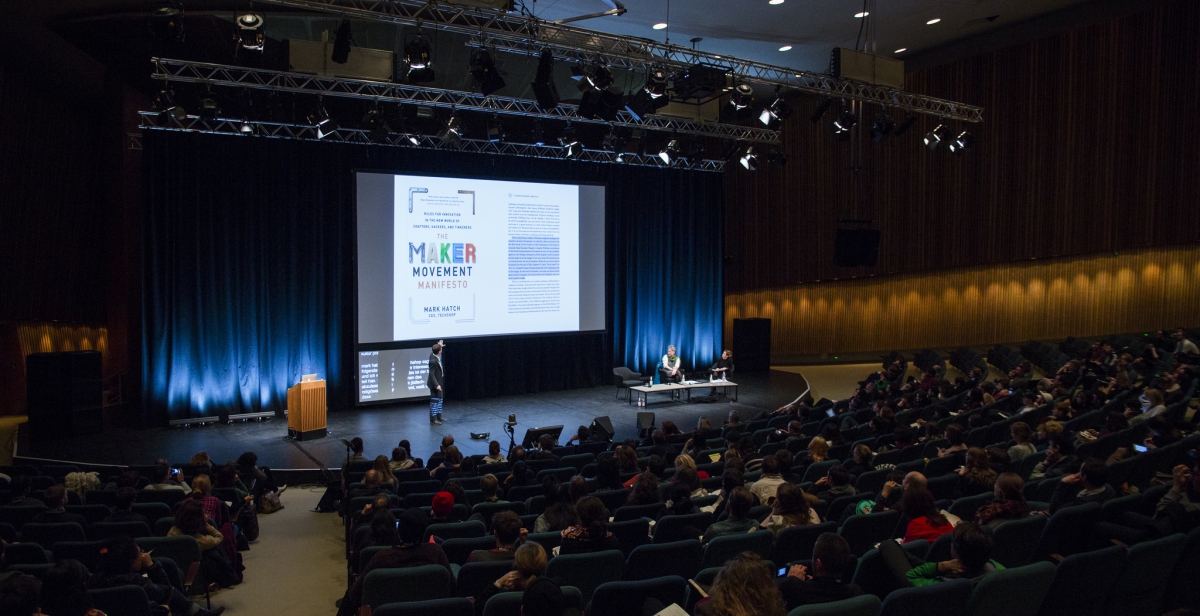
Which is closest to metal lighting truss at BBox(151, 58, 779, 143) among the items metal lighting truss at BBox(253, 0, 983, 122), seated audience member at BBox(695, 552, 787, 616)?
metal lighting truss at BBox(253, 0, 983, 122)

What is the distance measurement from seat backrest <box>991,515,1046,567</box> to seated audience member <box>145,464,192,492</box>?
6.38 metres

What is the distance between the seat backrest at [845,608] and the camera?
2.83 meters

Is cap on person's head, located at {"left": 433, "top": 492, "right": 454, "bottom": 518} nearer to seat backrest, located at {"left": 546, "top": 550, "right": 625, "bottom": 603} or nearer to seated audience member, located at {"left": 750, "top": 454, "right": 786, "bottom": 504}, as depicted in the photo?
seat backrest, located at {"left": 546, "top": 550, "right": 625, "bottom": 603}

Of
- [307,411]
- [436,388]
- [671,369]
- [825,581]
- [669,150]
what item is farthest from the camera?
[671,369]

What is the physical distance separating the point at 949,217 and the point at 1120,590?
16.1 metres

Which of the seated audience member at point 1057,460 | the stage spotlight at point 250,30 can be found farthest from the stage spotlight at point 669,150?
the seated audience member at point 1057,460

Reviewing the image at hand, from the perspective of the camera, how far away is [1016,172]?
17.4m

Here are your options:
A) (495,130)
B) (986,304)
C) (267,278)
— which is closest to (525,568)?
(495,130)

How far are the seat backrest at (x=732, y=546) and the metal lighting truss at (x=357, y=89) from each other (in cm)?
817

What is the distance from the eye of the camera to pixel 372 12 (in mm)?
8195

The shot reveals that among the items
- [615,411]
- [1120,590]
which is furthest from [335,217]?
[1120,590]

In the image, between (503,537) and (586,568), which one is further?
(503,537)

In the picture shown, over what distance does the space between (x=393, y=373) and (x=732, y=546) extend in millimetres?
10623

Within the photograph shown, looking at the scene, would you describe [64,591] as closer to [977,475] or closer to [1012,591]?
[1012,591]
